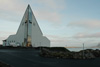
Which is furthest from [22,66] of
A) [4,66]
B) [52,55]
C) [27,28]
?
[27,28]

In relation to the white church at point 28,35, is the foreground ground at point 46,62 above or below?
below

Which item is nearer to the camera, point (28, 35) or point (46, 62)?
point (46, 62)

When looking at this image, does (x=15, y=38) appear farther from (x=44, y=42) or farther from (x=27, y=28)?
(x=44, y=42)

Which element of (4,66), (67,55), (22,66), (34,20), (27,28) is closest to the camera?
(4,66)

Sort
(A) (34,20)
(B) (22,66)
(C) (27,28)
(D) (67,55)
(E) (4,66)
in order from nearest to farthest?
(E) (4,66) < (B) (22,66) < (D) (67,55) < (C) (27,28) < (A) (34,20)

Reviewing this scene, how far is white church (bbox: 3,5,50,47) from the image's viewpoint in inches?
2302

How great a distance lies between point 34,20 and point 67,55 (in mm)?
43741

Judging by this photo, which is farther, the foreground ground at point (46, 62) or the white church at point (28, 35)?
the white church at point (28, 35)

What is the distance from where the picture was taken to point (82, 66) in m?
13.1

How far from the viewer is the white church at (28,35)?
58.5m

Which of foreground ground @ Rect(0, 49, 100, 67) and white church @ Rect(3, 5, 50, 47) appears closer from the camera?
foreground ground @ Rect(0, 49, 100, 67)

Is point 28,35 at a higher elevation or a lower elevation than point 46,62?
higher

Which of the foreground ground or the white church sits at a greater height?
the white church

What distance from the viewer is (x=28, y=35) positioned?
190 feet
